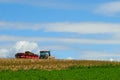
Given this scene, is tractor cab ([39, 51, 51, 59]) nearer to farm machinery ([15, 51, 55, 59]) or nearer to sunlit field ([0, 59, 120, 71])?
farm machinery ([15, 51, 55, 59])

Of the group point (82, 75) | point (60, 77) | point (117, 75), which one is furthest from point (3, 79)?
point (117, 75)

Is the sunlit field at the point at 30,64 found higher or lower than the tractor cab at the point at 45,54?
lower

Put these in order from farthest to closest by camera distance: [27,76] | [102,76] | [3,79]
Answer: [102,76]
[27,76]
[3,79]

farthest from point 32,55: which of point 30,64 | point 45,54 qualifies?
point 30,64

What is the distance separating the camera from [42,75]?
52.4m

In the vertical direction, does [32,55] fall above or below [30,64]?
above

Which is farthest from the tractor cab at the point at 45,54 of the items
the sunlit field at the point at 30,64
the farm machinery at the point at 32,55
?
the sunlit field at the point at 30,64

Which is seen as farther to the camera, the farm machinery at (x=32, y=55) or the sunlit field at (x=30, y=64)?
the farm machinery at (x=32, y=55)

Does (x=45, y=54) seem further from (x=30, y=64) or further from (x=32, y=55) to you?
(x=30, y=64)

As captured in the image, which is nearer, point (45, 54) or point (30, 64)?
point (30, 64)

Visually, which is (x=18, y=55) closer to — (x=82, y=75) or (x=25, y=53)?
(x=25, y=53)

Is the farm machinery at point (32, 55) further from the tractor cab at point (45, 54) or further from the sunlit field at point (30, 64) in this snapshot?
the sunlit field at point (30, 64)

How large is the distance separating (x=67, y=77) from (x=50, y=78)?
2.19 metres

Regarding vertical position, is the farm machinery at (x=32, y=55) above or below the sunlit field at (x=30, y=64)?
above
